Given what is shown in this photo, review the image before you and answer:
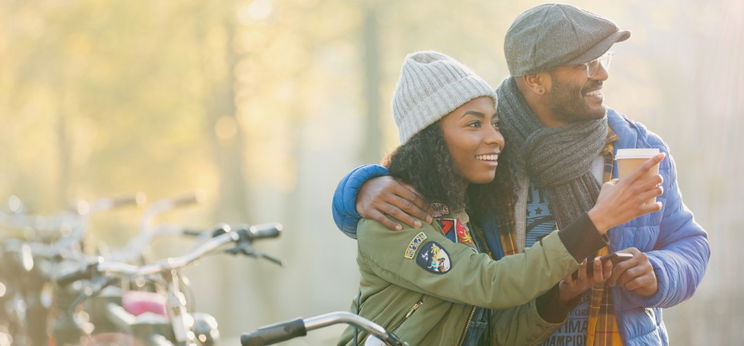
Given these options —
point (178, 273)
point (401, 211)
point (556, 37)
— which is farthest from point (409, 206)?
point (178, 273)

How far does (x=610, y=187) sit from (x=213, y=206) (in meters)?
17.5

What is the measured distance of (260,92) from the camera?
60.6 feet

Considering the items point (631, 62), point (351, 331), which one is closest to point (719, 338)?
point (631, 62)

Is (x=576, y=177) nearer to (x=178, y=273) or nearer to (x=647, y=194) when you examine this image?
(x=647, y=194)

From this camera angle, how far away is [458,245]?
327 centimetres

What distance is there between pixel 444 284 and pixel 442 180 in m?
0.36

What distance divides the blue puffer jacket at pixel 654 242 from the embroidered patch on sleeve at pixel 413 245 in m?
0.30

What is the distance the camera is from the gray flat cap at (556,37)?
3562 millimetres

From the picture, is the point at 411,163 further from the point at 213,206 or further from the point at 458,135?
the point at 213,206

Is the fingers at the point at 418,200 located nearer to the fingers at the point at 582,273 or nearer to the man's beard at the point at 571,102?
the fingers at the point at 582,273

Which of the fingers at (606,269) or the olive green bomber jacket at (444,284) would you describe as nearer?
the olive green bomber jacket at (444,284)

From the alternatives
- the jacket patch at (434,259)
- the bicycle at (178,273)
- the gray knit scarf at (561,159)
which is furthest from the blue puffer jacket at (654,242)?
the bicycle at (178,273)

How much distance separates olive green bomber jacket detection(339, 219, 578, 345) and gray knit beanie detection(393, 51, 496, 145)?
35 centimetres

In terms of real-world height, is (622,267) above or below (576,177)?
below
